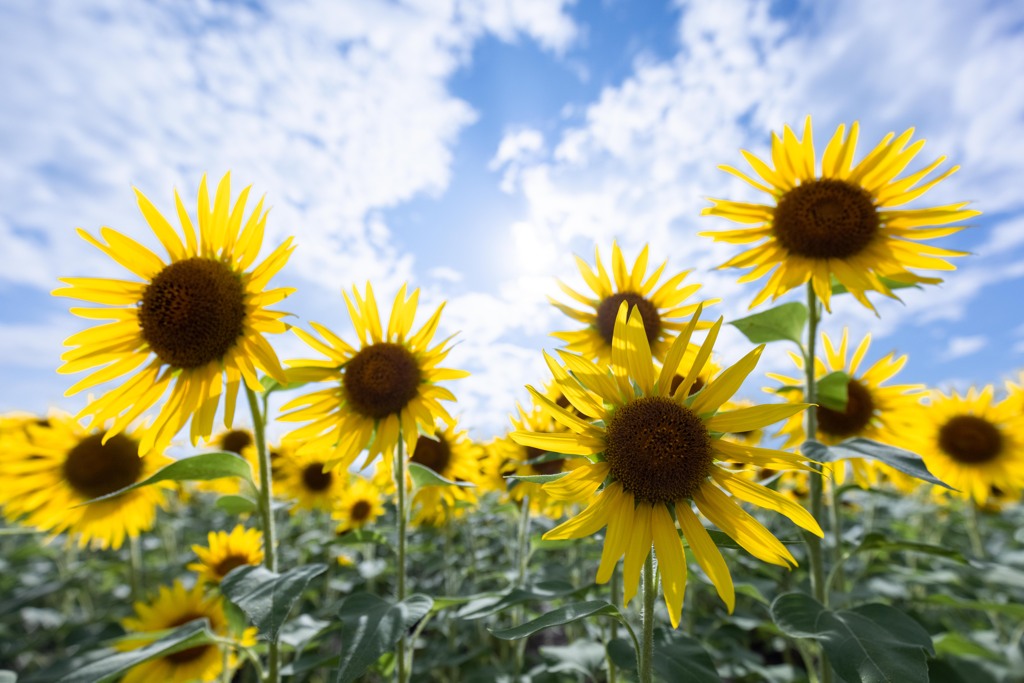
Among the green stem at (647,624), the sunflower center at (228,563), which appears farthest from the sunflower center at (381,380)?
the sunflower center at (228,563)

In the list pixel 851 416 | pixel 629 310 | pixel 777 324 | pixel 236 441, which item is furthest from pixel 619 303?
pixel 236 441

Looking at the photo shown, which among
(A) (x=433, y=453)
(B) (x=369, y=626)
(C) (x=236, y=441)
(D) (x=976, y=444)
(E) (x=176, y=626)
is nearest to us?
(B) (x=369, y=626)

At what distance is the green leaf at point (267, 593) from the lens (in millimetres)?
1784

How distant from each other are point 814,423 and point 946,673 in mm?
1361

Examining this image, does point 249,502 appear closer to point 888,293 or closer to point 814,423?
point 814,423

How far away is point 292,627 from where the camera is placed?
3143 mm

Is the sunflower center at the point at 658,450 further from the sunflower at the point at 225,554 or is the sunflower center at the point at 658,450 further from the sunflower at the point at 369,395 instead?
the sunflower at the point at 225,554

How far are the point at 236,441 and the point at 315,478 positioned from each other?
1304mm

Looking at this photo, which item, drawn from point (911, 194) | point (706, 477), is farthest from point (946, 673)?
point (911, 194)

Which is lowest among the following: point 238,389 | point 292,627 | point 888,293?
point 292,627

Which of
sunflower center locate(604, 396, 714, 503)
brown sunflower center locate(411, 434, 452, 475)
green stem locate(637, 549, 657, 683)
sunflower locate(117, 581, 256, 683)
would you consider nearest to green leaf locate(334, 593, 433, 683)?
green stem locate(637, 549, 657, 683)

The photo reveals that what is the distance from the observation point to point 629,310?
116 inches

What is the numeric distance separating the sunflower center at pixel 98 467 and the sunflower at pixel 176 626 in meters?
0.79

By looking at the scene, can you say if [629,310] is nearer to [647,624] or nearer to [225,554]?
[647,624]
